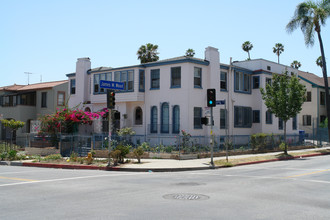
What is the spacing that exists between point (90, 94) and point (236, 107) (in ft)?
44.3

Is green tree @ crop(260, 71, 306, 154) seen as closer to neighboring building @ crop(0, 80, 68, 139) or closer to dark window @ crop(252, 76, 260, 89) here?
dark window @ crop(252, 76, 260, 89)

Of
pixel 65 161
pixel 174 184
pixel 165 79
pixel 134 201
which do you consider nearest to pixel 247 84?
pixel 165 79

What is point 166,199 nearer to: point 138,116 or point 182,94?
point 182,94

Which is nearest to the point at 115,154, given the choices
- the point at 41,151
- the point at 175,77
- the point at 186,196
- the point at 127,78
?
the point at 41,151

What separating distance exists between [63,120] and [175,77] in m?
9.50

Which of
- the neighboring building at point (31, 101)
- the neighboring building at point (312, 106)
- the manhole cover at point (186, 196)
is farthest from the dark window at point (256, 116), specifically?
the manhole cover at point (186, 196)

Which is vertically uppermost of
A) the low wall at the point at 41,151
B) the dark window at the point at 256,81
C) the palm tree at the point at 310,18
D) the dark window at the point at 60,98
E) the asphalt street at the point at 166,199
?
the palm tree at the point at 310,18

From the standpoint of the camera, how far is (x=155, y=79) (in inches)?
1146

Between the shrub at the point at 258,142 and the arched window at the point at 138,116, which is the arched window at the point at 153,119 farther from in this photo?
the shrub at the point at 258,142

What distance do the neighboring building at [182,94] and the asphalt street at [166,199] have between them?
14195 mm

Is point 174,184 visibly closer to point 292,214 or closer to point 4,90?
point 292,214

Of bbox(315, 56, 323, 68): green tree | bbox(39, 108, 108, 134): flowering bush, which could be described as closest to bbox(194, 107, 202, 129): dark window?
bbox(39, 108, 108, 134): flowering bush

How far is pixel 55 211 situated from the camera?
7.82 meters

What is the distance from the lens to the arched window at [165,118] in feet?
91.6
